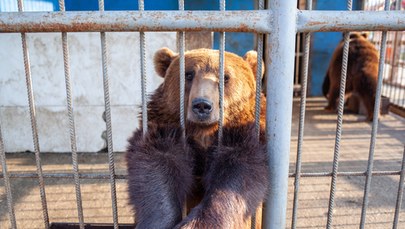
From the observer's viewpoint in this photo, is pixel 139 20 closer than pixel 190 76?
Yes

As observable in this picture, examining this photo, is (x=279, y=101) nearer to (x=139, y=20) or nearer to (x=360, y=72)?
(x=139, y=20)

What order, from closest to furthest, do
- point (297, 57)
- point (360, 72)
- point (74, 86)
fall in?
1. point (74, 86)
2. point (360, 72)
3. point (297, 57)

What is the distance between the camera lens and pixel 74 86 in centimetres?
454

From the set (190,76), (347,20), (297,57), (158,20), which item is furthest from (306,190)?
(297,57)

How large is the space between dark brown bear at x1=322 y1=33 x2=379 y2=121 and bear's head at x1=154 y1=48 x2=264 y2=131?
4483 millimetres

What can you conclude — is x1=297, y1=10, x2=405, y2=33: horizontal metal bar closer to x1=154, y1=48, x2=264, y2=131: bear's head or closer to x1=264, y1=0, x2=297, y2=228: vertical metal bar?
x1=264, y1=0, x2=297, y2=228: vertical metal bar

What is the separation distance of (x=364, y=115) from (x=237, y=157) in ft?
19.1

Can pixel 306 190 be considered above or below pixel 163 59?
below

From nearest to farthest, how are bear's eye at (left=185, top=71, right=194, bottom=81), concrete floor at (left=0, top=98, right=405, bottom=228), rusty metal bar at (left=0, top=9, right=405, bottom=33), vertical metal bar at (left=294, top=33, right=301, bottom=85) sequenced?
rusty metal bar at (left=0, top=9, right=405, bottom=33)
bear's eye at (left=185, top=71, right=194, bottom=81)
concrete floor at (left=0, top=98, right=405, bottom=228)
vertical metal bar at (left=294, top=33, right=301, bottom=85)

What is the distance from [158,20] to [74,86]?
3332mm

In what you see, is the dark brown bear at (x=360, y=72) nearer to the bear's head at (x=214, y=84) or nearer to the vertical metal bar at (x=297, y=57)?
the vertical metal bar at (x=297, y=57)

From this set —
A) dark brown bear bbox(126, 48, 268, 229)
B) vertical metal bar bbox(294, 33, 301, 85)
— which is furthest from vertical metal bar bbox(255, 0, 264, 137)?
vertical metal bar bbox(294, 33, 301, 85)

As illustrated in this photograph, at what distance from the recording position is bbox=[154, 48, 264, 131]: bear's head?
203cm

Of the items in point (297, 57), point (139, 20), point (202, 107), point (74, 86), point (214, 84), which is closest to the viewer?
point (139, 20)
